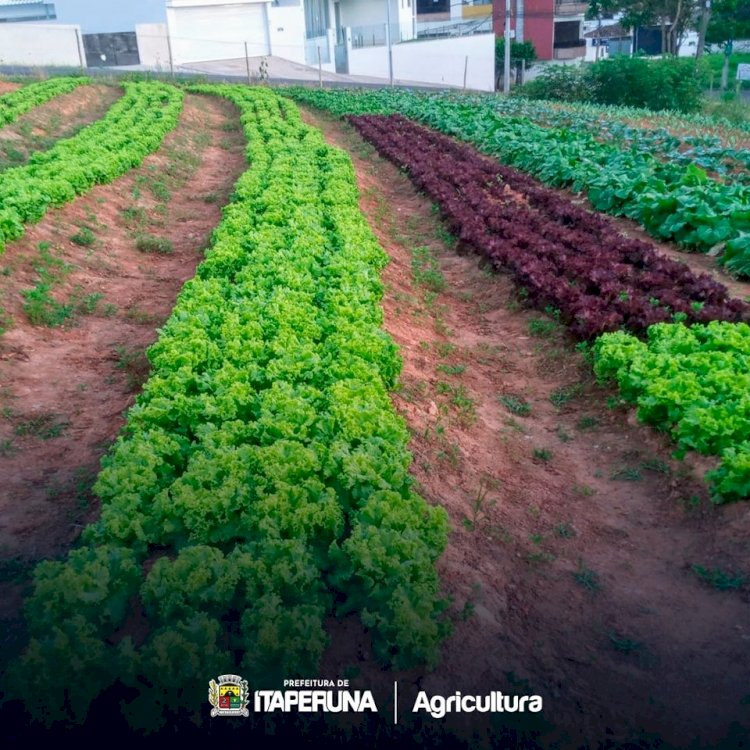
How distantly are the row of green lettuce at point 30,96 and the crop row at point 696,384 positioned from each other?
1792 cm

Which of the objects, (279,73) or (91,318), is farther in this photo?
(279,73)

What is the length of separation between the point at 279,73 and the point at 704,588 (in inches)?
1682

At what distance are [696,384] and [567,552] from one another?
2.03 metres

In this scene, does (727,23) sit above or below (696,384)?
above

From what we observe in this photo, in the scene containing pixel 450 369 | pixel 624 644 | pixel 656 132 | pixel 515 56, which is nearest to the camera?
pixel 624 644

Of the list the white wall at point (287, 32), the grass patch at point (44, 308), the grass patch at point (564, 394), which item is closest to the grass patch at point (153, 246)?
the grass patch at point (44, 308)

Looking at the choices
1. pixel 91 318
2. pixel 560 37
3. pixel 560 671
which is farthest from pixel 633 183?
pixel 560 37

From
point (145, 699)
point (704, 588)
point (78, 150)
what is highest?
point (78, 150)

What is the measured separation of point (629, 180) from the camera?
14539 millimetres

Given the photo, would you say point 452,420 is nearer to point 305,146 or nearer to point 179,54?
point 305,146

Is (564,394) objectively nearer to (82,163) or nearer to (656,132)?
(82,163)

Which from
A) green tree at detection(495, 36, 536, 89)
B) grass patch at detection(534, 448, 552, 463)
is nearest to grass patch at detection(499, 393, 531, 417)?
grass patch at detection(534, 448, 552, 463)

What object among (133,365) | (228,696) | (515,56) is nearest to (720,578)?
(228,696)

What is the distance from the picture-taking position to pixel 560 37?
60344 mm
